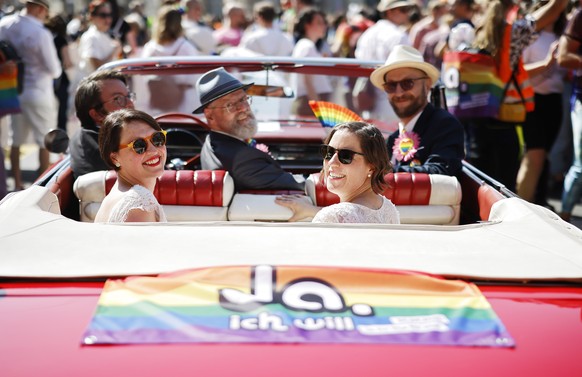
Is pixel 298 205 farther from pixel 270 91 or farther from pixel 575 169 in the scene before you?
pixel 575 169

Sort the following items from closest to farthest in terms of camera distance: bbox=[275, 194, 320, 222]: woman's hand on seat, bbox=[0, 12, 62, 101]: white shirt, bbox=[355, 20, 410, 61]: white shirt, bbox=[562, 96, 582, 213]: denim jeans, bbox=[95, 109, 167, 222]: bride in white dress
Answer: bbox=[95, 109, 167, 222]: bride in white dress
bbox=[275, 194, 320, 222]: woman's hand on seat
bbox=[562, 96, 582, 213]: denim jeans
bbox=[0, 12, 62, 101]: white shirt
bbox=[355, 20, 410, 61]: white shirt

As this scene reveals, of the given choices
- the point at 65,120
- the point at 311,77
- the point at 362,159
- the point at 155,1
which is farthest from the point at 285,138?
the point at 155,1

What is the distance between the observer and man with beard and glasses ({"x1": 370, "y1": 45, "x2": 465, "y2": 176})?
4.47m

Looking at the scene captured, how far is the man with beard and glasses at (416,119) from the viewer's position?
4469 millimetres

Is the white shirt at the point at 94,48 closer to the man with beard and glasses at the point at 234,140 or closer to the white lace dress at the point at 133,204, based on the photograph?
the man with beard and glasses at the point at 234,140

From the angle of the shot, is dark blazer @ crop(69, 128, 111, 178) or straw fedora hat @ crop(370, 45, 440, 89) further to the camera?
straw fedora hat @ crop(370, 45, 440, 89)

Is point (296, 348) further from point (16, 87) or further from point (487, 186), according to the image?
point (16, 87)

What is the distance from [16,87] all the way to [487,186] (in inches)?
195

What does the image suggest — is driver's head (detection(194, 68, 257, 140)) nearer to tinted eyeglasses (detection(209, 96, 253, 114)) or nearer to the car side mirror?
tinted eyeglasses (detection(209, 96, 253, 114))

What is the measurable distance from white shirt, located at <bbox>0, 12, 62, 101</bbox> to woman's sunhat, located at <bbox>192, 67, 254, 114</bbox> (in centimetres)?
427

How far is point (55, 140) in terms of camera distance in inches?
172

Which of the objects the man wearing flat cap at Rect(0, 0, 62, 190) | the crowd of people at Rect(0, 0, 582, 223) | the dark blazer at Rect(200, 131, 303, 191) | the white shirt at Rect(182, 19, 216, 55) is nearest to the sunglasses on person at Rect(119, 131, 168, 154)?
the crowd of people at Rect(0, 0, 582, 223)

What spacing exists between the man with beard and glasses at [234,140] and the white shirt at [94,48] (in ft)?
16.9

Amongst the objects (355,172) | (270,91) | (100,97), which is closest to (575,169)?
(270,91)
